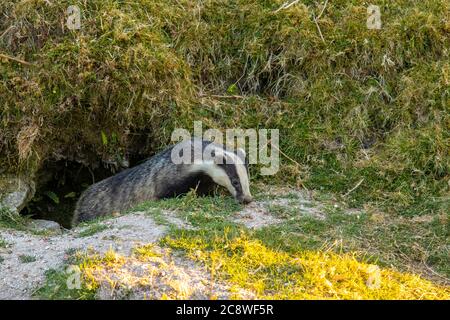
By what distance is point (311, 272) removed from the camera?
13.9 ft

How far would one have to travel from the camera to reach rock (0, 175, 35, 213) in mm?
6207

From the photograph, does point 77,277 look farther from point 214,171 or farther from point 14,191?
point 14,191

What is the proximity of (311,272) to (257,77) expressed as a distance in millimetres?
3109

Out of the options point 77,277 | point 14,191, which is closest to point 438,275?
point 77,277

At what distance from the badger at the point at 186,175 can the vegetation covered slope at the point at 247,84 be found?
418 mm

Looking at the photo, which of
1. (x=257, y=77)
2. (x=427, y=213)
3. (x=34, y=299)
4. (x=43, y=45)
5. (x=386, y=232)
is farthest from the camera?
(x=257, y=77)

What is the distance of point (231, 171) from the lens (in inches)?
234

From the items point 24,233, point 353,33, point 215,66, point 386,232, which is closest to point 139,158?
point 215,66

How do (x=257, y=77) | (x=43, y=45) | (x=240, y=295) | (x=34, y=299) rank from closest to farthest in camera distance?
(x=240, y=295) → (x=34, y=299) → (x=43, y=45) → (x=257, y=77)

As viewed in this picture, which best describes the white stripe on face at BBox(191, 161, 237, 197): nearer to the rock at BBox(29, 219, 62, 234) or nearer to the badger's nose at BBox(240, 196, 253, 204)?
the badger's nose at BBox(240, 196, 253, 204)

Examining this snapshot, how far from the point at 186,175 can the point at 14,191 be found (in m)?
1.53

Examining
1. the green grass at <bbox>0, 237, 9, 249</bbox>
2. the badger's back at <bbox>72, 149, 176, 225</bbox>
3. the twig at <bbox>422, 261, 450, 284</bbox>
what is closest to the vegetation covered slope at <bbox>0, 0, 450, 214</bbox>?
the badger's back at <bbox>72, 149, 176, 225</bbox>

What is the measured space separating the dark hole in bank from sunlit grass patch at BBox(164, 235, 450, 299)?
294 cm

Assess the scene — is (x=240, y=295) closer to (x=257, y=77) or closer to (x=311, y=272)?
(x=311, y=272)
